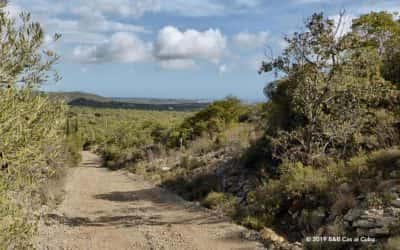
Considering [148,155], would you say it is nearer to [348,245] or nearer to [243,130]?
[243,130]

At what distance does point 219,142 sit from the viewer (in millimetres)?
27625

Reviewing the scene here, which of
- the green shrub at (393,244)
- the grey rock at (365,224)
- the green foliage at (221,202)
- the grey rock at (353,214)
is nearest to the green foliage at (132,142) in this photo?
the green foliage at (221,202)

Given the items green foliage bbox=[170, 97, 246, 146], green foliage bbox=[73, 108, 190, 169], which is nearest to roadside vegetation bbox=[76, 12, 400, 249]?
green foliage bbox=[73, 108, 190, 169]

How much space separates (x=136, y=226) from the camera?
13.5 meters

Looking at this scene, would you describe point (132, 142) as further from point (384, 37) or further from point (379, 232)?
point (379, 232)

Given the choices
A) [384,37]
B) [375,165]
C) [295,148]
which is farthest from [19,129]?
[384,37]

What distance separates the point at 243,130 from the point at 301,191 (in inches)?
670

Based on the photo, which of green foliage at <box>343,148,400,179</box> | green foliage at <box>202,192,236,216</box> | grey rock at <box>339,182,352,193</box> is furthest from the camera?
green foliage at <box>202,192,236,216</box>

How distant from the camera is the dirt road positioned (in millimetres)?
11328

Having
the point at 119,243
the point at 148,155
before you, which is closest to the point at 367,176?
the point at 119,243

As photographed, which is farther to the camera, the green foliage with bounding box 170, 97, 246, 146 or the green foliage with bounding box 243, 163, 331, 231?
the green foliage with bounding box 170, 97, 246, 146

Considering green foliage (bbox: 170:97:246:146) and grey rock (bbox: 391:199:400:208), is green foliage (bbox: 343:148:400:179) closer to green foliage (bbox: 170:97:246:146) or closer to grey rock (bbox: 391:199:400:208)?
grey rock (bbox: 391:199:400:208)

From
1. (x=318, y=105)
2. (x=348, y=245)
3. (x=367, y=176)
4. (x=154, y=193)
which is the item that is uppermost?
(x=318, y=105)

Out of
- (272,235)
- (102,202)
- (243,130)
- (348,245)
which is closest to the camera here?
(348,245)
